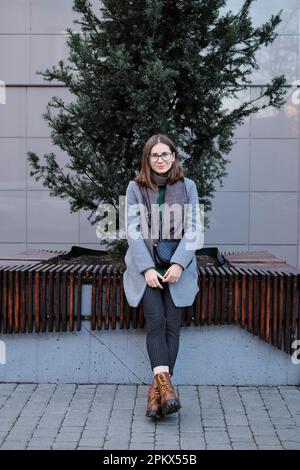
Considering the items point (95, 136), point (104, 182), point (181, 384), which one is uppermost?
point (95, 136)

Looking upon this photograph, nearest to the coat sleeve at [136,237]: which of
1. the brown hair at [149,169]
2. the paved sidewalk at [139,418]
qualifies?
the brown hair at [149,169]

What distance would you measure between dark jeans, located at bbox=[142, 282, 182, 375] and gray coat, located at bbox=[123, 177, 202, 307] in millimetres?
70

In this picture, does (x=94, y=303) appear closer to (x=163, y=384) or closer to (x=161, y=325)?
(x=161, y=325)

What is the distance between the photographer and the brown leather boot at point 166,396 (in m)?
4.87

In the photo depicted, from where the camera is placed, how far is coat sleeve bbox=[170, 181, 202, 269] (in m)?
5.27

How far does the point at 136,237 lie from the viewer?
5332 millimetres

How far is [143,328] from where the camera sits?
5.91 m

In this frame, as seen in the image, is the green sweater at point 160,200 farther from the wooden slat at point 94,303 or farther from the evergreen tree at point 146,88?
the evergreen tree at point 146,88

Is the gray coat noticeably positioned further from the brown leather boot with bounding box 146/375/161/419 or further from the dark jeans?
the brown leather boot with bounding box 146/375/161/419

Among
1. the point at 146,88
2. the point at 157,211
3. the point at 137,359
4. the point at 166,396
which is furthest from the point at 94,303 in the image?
the point at 146,88

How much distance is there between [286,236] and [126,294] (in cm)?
627

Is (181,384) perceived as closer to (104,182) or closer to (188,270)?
(188,270)

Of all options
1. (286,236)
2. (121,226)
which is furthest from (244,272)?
(286,236)

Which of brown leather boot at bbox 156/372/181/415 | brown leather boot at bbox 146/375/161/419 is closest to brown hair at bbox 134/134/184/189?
brown leather boot at bbox 156/372/181/415
